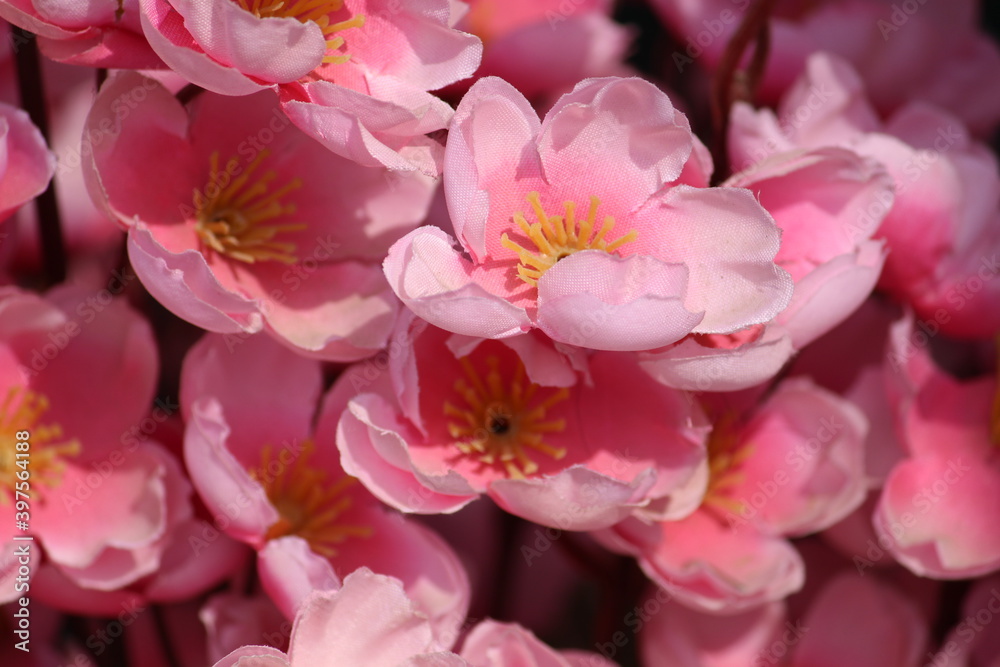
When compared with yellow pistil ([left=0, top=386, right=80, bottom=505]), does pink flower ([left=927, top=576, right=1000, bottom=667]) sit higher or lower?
lower

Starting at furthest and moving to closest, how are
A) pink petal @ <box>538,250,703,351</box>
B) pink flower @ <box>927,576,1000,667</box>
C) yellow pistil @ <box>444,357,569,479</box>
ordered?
pink flower @ <box>927,576,1000,667</box> → yellow pistil @ <box>444,357,569,479</box> → pink petal @ <box>538,250,703,351</box>

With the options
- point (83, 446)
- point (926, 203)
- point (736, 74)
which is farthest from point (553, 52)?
point (83, 446)

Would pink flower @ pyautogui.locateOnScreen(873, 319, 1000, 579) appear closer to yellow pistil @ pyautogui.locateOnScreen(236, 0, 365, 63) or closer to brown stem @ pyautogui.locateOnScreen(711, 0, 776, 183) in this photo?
brown stem @ pyautogui.locateOnScreen(711, 0, 776, 183)

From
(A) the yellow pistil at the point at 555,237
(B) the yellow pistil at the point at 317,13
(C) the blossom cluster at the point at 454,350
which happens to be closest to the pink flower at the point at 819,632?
(C) the blossom cluster at the point at 454,350

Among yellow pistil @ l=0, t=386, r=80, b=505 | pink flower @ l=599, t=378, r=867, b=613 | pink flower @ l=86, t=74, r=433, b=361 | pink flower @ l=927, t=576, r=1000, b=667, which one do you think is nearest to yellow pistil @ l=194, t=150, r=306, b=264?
pink flower @ l=86, t=74, r=433, b=361

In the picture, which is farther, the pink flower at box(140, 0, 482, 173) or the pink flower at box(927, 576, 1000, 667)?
the pink flower at box(927, 576, 1000, 667)

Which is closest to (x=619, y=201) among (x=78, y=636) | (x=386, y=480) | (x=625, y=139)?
(x=625, y=139)

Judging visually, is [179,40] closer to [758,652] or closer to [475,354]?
[475,354]
